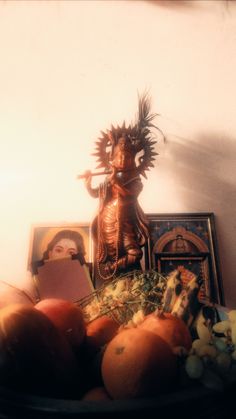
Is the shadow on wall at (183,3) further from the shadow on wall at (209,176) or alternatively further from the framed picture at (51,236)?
the framed picture at (51,236)

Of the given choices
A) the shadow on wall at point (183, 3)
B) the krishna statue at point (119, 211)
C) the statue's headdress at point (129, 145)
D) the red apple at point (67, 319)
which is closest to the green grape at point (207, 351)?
the red apple at point (67, 319)

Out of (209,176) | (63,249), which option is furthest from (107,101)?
(63,249)

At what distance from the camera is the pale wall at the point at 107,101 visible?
1014 millimetres

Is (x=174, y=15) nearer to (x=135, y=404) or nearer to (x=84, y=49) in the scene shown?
(x=84, y=49)

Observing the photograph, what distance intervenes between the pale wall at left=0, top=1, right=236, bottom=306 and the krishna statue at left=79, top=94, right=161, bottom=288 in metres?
0.16

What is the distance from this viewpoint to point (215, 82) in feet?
3.78

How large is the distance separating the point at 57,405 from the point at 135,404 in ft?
0.19

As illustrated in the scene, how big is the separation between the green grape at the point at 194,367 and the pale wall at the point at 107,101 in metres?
0.70

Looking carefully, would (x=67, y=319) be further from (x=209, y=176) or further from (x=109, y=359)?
(x=209, y=176)

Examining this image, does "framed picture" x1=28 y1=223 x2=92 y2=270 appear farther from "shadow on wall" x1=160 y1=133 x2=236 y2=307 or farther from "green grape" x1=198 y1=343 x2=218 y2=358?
"green grape" x1=198 y1=343 x2=218 y2=358

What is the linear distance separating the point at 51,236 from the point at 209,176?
1.83 ft

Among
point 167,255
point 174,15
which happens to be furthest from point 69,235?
point 174,15

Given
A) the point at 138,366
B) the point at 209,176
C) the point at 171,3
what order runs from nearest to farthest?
the point at 138,366
the point at 209,176
the point at 171,3

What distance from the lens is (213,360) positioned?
0.30 metres
